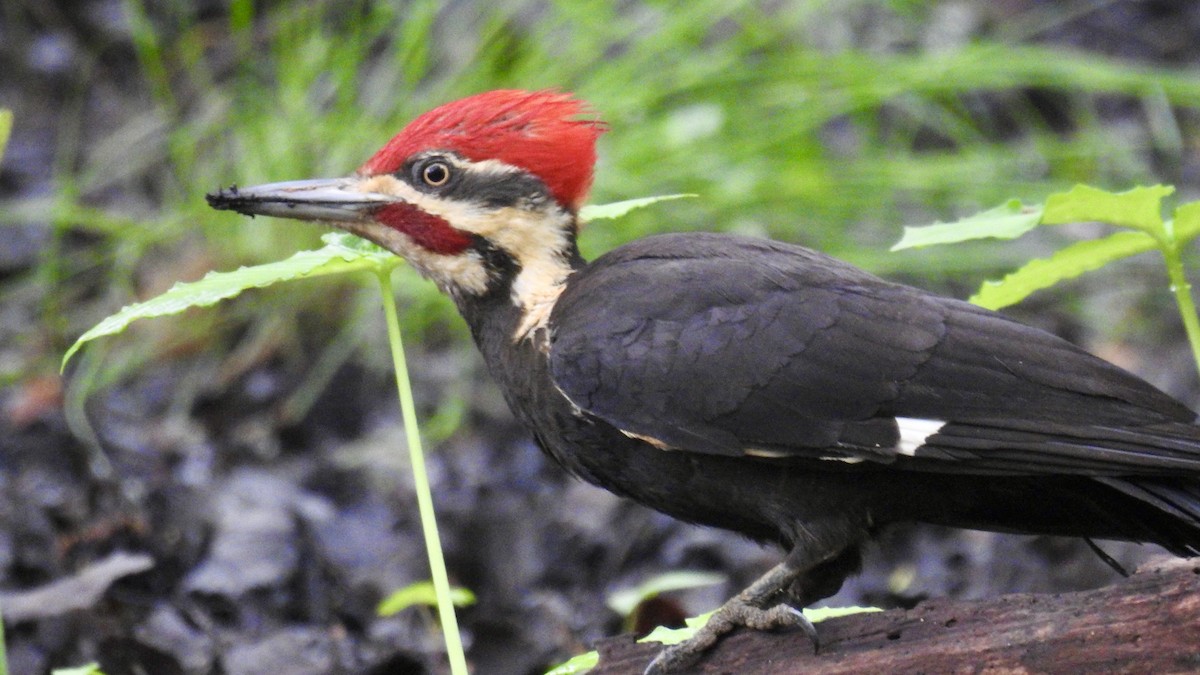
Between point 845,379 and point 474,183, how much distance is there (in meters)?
0.85

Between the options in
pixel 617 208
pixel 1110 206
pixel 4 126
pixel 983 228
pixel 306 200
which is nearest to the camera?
pixel 4 126

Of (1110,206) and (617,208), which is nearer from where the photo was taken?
(1110,206)

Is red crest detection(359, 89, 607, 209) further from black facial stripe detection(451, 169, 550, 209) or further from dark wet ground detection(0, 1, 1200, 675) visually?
dark wet ground detection(0, 1, 1200, 675)

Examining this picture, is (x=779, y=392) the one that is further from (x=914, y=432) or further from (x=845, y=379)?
(x=914, y=432)

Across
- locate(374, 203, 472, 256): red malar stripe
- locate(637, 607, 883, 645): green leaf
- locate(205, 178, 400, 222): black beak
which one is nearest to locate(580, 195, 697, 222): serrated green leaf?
locate(374, 203, 472, 256): red malar stripe

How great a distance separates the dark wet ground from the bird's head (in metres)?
0.91

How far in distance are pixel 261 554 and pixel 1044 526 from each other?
7.15ft

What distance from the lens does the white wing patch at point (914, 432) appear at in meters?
2.55

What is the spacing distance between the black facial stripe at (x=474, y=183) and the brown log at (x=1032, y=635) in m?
1.04

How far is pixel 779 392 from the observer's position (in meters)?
2.64

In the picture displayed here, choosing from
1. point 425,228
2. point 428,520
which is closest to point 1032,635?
point 428,520

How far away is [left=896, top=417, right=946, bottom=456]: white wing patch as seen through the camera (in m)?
2.55

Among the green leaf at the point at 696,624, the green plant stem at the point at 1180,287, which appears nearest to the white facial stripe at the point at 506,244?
the green leaf at the point at 696,624

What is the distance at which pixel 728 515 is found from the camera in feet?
9.09
